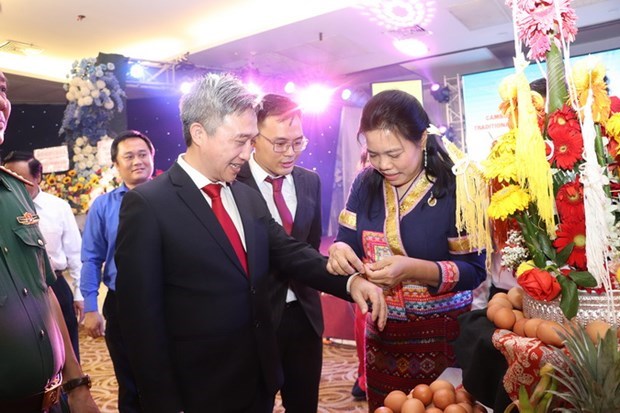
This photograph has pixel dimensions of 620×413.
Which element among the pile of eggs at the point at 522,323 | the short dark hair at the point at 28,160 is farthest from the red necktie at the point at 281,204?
the short dark hair at the point at 28,160

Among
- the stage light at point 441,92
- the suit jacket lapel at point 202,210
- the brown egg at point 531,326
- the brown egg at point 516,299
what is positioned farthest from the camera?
the stage light at point 441,92

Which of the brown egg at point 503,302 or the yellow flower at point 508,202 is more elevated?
the yellow flower at point 508,202

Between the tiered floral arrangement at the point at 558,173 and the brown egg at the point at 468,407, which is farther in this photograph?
the brown egg at the point at 468,407

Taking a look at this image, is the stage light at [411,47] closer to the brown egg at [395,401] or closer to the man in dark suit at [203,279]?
the man in dark suit at [203,279]

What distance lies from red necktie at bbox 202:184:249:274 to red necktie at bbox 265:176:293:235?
59 centimetres

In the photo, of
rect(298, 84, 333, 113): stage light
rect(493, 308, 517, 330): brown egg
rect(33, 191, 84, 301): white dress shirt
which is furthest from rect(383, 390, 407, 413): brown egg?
rect(298, 84, 333, 113): stage light

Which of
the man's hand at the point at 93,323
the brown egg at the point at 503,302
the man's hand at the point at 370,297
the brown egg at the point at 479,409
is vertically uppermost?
the brown egg at the point at 503,302

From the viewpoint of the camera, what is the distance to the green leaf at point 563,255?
1.15m

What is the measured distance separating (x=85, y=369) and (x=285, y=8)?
4380 millimetres

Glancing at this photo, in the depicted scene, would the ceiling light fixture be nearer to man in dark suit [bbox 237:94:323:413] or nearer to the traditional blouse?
man in dark suit [bbox 237:94:323:413]

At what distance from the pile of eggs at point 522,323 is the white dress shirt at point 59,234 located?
122 inches

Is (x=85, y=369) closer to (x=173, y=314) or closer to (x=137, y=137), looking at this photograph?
(x=137, y=137)

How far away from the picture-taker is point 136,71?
661 cm

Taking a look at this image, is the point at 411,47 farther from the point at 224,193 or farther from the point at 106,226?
the point at 224,193
